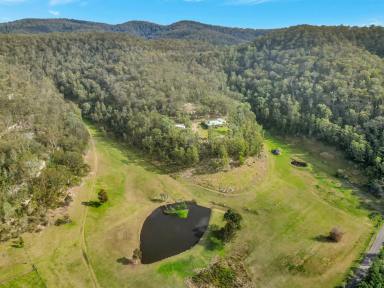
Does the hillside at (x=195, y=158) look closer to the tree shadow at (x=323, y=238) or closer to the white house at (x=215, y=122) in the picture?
the tree shadow at (x=323, y=238)

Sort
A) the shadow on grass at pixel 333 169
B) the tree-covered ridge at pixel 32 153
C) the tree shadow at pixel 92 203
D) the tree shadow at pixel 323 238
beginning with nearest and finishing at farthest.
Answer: the tree shadow at pixel 323 238, the tree-covered ridge at pixel 32 153, the tree shadow at pixel 92 203, the shadow on grass at pixel 333 169

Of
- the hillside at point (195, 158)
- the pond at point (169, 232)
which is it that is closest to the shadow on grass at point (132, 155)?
the hillside at point (195, 158)

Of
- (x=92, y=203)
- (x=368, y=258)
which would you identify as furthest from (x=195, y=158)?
(x=368, y=258)

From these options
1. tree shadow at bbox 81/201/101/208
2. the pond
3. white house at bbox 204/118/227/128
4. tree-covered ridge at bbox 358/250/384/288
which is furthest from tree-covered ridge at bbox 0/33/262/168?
tree-covered ridge at bbox 358/250/384/288

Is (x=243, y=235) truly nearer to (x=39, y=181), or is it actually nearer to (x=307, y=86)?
(x=39, y=181)

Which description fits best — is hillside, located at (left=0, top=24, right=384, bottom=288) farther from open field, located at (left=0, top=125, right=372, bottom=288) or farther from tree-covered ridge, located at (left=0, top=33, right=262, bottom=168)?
tree-covered ridge, located at (left=0, top=33, right=262, bottom=168)

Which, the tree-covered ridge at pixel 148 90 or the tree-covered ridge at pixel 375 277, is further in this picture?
the tree-covered ridge at pixel 148 90
